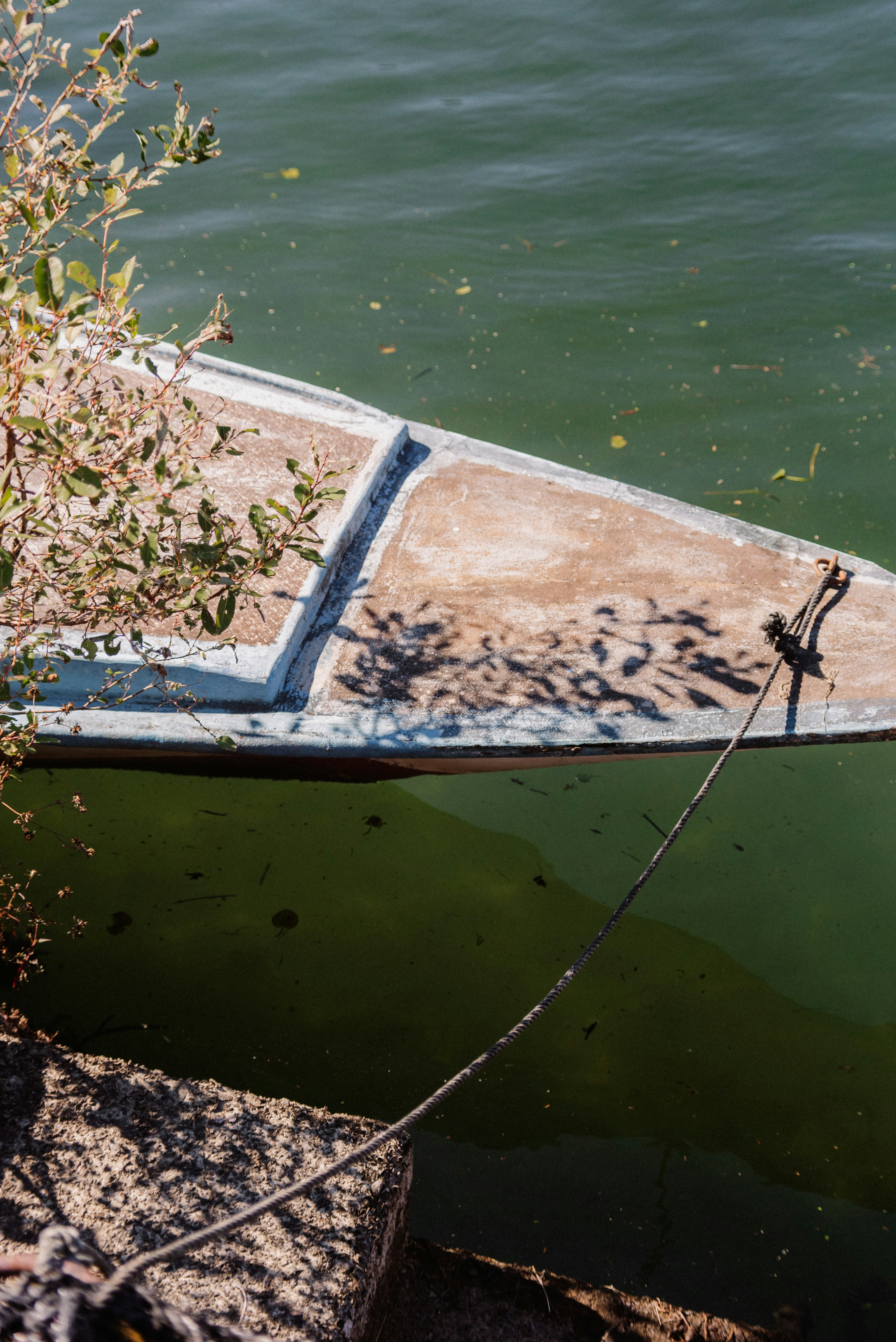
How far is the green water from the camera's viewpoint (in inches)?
110

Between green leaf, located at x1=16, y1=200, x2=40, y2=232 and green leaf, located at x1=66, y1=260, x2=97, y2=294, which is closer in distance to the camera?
green leaf, located at x1=66, y1=260, x2=97, y2=294

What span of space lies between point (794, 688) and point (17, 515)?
2.22m

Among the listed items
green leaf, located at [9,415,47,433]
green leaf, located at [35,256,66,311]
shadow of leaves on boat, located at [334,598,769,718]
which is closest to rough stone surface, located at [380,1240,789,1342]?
shadow of leaves on boat, located at [334,598,769,718]

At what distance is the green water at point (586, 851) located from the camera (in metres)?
2.80

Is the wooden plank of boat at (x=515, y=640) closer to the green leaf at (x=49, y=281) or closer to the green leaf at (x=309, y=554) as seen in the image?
the green leaf at (x=309, y=554)

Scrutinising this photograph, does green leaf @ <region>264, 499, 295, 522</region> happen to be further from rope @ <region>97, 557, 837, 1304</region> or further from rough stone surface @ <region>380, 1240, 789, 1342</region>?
rough stone surface @ <region>380, 1240, 789, 1342</region>

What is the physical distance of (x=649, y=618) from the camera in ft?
10.1

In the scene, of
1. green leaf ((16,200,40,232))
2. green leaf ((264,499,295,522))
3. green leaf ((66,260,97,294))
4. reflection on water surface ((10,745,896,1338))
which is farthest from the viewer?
reflection on water surface ((10,745,896,1338))

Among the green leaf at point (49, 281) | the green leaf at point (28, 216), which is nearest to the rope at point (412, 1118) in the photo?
the green leaf at point (49, 281)

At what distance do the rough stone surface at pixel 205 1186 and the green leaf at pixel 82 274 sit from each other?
1977 millimetres

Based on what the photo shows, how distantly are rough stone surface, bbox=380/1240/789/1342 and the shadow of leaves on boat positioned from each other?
61.7 inches

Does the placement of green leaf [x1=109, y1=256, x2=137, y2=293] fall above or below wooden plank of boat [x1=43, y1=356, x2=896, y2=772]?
above

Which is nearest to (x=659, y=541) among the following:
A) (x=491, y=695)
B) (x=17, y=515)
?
(x=491, y=695)

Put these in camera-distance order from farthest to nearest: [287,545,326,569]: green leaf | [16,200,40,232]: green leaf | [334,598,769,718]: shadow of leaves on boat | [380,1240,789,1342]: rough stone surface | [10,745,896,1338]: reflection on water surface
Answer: [334,598,769,718]: shadow of leaves on boat
[10,745,896,1338]: reflection on water surface
[380,1240,789,1342]: rough stone surface
[287,545,326,569]: green leaf
[16,200,40,232]: green leaf
